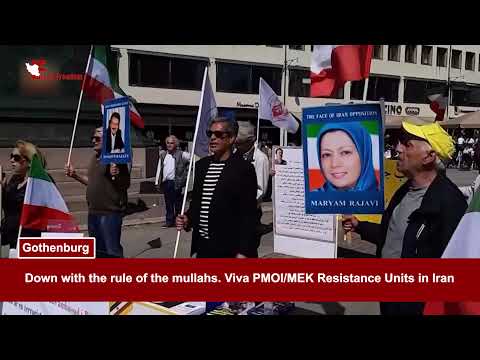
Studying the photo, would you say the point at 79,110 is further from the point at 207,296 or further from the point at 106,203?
the point at 207,296

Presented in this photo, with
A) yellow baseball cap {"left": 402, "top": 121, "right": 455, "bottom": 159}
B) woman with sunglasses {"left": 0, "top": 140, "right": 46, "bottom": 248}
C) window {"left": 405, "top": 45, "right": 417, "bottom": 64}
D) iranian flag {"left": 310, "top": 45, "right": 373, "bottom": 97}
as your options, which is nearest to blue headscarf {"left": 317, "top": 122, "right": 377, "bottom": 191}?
yellow baseball cap {"left": 402, "top": 121, "right": 455, "bottom": 159}

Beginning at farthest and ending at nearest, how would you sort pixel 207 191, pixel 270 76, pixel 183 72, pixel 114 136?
pixel 183 72 → pixel 270 76 → pixel 114 136 → pixel 207 191

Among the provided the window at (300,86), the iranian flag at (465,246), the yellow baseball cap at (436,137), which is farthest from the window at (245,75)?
the iranian flag at (465,246)

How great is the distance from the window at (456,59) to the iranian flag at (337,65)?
1.71 feet

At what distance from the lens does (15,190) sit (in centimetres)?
300

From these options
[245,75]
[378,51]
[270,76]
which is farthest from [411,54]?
[245,75]

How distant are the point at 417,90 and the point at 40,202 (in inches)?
107

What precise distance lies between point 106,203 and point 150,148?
554mm

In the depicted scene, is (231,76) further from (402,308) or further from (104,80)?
(402,308)

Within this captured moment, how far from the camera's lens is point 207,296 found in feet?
8.97

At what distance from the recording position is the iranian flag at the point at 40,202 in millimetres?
2791

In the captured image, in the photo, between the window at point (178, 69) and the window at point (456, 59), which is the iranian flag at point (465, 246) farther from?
the window at point (178, 69)

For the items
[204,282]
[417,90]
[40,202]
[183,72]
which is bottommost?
[204,282]
